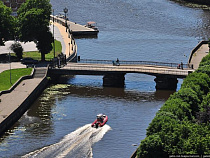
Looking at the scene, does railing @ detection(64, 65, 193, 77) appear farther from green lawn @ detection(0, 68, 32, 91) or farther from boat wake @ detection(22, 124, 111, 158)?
boat wake @ detection(22, 124, 111, 158)

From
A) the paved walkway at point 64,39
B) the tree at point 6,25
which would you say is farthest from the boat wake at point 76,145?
the paved walkway at point 64,39

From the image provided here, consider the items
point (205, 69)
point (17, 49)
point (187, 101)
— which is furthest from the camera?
point (17, 49)

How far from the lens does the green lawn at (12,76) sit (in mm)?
114000

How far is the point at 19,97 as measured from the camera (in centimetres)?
10750

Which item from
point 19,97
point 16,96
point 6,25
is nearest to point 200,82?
point 19,97

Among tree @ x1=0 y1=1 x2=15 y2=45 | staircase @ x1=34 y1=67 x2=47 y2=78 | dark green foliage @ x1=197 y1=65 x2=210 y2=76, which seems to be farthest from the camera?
tree @ x1=0 y1=1 x2=15 y2=45

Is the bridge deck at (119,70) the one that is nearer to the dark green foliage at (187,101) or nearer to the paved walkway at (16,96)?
the paved walkway at (16,96)

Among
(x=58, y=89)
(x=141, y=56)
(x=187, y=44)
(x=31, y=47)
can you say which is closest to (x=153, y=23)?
(x=187, y=44)

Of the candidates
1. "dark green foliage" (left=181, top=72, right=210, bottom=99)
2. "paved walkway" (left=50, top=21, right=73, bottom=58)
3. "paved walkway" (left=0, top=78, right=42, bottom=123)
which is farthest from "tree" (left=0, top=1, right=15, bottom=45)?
"dark green foliage" (left=181, top=72, right=210, bottom=99)

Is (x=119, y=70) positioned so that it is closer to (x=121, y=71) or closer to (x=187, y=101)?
(x=121, y=71)

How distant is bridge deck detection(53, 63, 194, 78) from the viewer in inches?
4764

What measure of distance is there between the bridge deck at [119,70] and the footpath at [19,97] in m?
5.48

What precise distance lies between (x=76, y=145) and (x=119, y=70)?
3717cm

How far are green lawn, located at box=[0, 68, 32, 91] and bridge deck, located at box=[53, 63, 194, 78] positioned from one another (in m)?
6.62
